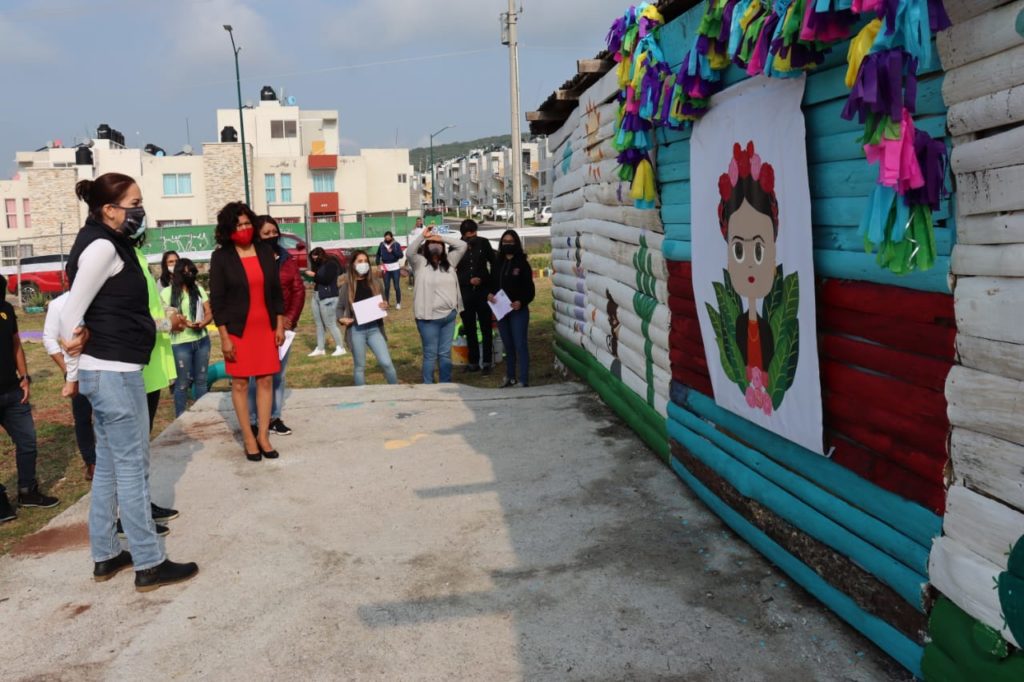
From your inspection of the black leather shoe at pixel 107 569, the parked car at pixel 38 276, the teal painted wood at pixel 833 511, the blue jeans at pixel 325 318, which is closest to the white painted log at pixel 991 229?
the teal painted wood at pixel 833 511

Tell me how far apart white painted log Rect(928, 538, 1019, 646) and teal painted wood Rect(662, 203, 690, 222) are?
2675 millimetres

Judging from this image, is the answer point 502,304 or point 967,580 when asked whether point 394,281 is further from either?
point 967,580

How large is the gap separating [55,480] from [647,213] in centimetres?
510

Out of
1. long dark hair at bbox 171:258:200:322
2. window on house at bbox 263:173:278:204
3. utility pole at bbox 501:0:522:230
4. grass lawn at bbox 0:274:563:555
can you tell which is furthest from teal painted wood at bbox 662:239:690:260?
window on house at bbox 263:173:278:204

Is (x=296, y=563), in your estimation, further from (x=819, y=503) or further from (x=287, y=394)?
(x=287, y=394)

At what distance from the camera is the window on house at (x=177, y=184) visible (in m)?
50.6

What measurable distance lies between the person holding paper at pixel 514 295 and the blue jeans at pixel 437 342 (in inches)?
21.8

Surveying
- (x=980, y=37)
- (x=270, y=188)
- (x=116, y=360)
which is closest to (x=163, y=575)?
(x=116, y=360)

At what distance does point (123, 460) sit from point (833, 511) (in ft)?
10.7

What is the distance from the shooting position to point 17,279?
2228cm

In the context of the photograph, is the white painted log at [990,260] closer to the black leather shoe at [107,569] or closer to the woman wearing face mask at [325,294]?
the black leather shoe at [107,569]

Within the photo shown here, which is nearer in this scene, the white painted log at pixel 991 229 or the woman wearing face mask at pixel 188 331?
the white painted log at pixel 991 229

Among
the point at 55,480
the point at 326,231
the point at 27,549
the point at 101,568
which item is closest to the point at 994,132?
the point at 101,568

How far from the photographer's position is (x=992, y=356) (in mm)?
2535
